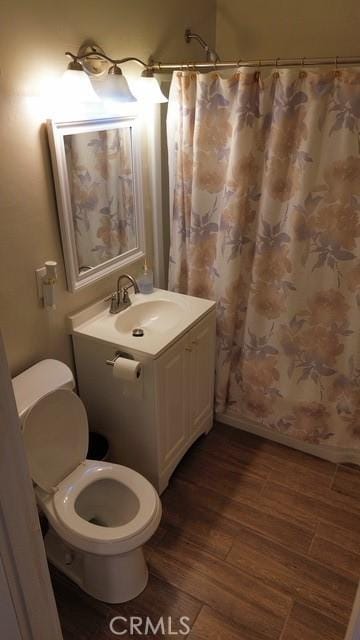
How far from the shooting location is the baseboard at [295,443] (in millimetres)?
2494

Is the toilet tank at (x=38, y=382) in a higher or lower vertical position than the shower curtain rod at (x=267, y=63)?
lower

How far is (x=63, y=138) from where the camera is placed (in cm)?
182

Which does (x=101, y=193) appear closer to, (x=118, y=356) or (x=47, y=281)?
(x=47, y=281)

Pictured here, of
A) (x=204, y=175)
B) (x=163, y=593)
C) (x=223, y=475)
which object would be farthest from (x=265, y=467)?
(x=204, y=175)

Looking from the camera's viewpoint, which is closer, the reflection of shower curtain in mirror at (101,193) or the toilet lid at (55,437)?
the toilet lid at (55,437)

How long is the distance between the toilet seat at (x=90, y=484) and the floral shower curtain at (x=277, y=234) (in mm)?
966

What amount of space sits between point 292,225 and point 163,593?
1.69 metres

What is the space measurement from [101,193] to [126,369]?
833 mm

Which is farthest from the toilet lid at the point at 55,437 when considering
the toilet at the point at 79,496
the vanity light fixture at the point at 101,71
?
the vanity light fixture at the point at 101,71

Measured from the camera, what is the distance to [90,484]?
188 centimetres

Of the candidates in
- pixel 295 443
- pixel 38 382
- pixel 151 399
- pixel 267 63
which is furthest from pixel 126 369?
pixel 267 63

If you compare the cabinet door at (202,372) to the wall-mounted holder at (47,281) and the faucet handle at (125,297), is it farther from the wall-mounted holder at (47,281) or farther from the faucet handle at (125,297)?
the wall-mounted holder at (47,281)

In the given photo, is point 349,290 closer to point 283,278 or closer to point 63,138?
point 283,278

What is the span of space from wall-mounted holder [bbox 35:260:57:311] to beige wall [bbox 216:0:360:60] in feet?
5.57
